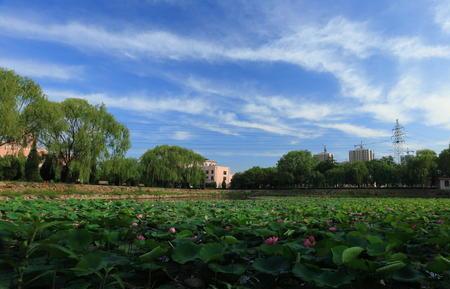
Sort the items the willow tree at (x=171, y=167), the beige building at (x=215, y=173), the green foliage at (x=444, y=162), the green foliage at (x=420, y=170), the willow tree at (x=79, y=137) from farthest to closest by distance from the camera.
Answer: the beige building at (x=215, y=173) < the willow tree at (x=171, y=167) < the green foliage at (x=420, y=170) < the green foliage at (x=444, y=162) < the willow tree at (x=79, y=137)

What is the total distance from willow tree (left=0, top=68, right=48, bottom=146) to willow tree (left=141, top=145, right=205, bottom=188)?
23.1 m

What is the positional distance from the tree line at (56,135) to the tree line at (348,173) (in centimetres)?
3349

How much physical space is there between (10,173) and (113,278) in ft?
115

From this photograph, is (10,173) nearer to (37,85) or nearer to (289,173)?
(37,85)

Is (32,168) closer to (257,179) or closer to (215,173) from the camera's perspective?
(257,179)

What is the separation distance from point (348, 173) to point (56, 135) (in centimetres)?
4197

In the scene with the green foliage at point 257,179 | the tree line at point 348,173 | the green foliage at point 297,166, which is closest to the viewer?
the tree line at point 348,173

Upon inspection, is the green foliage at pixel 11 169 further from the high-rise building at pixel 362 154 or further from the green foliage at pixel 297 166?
the high-rise building at pixel 362 154

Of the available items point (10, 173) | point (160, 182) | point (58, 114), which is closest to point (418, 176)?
point (160, 182)

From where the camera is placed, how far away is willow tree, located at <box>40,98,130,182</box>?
2875 centimetres

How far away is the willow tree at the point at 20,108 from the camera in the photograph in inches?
861

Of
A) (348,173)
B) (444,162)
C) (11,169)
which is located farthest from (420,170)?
(11,169)

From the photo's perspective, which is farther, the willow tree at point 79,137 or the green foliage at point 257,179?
the green foliage at point 257,179

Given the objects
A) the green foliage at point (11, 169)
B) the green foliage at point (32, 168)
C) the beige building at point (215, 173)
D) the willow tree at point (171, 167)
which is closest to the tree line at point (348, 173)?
the willow tree at point (171, 167)
